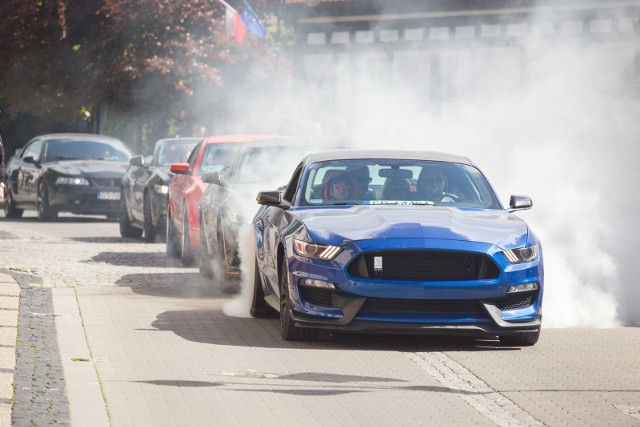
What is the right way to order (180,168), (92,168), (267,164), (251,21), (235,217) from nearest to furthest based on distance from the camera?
(235,217) < (267,164) < (180,168) < (92,168) < (251,21)

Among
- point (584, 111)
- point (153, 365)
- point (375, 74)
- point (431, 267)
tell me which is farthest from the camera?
point (375, 74)

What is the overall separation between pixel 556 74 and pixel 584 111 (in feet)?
20.1

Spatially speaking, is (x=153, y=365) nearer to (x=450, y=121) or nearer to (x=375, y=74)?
(x=450, y=121)

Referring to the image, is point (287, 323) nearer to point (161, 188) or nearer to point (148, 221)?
point (161, 188)

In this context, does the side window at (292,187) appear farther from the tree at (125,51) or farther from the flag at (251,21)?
the tree at (125,51)

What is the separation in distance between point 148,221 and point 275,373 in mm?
12661

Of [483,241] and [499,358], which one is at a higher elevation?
[483,241]

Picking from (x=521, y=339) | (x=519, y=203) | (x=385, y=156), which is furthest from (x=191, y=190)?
(x=521, y=339)

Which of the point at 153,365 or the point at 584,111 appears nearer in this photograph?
the point at 153,365

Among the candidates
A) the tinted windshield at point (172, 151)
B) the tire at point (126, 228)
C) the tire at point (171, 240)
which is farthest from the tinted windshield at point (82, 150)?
the tire at point (171, 240)

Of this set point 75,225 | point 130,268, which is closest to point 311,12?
point 75,225

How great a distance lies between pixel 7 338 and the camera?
10.6 meters

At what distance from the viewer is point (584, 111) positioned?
80.4ft

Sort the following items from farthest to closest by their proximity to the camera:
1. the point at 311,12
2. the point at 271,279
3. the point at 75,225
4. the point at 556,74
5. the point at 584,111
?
the point at 311,12
the point at 556,74
the point at 75,225
the point at 584,111
the point at 271,279
